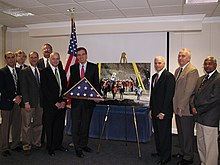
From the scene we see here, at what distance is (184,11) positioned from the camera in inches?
197

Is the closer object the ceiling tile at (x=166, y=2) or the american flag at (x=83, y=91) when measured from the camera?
the american flag at (x=83, y=91)

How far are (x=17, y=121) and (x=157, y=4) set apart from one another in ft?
11.4

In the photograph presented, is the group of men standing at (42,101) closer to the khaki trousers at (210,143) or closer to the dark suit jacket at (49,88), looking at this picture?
the dark suit jacket at (49,88)

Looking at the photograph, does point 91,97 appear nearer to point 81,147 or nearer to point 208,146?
point 81,147

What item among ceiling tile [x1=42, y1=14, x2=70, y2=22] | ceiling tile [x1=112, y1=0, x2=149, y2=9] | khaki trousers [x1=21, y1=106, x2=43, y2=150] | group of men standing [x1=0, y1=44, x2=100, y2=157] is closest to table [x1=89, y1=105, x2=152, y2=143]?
group of men standing [x1=0, y1=44, x2=100, y2=157]

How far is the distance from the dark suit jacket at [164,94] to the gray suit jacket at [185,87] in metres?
0.17

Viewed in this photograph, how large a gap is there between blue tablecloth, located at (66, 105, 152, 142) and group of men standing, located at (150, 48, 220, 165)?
103cm

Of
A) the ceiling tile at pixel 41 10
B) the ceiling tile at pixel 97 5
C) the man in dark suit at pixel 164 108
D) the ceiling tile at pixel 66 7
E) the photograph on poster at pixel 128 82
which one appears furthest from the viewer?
the photograph on poster at pixel 128 82

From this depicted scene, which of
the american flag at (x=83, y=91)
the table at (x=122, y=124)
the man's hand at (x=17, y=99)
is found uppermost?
the american flag at (x=83, y=91)

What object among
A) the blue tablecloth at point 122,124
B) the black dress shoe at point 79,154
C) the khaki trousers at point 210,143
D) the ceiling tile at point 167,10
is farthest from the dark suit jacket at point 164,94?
the ceiling tile at point 167,10

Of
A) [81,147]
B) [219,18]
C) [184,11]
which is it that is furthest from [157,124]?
[219,18]

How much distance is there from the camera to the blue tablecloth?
468 centimetres

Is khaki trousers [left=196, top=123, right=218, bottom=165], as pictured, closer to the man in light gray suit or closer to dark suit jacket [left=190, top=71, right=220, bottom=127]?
dark suit jacket [left=190, top=71, right=220, bottom=127]

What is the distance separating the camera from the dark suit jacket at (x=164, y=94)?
3377mm
